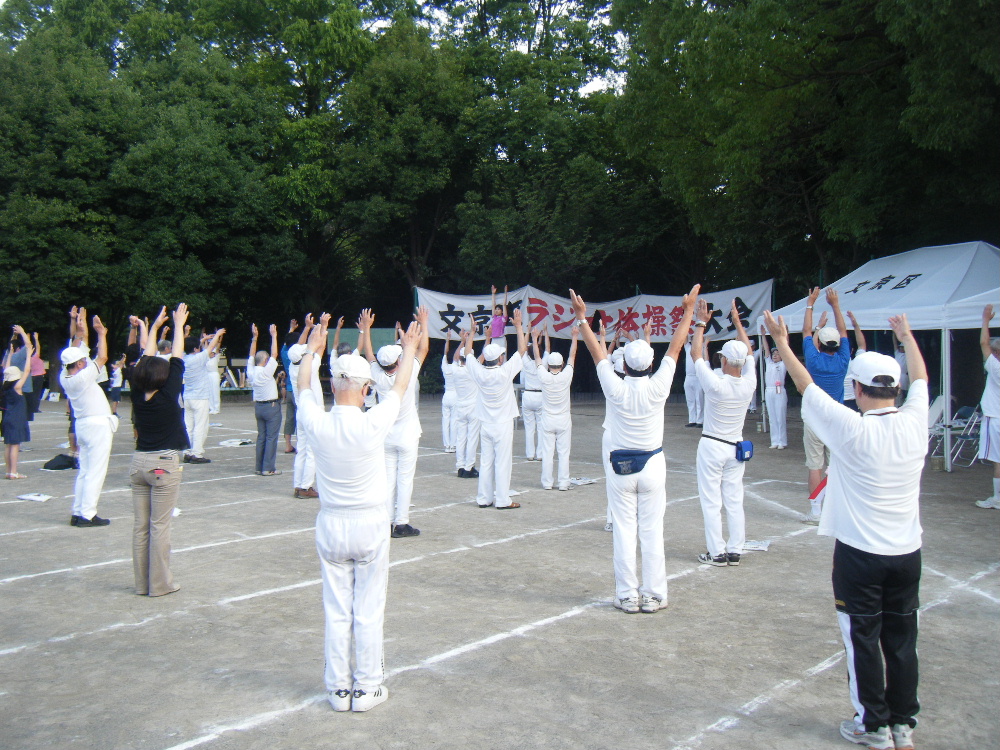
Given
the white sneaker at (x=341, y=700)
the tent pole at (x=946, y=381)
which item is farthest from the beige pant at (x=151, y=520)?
the tent pole at (x=946, y=381)

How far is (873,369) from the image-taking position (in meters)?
4.29

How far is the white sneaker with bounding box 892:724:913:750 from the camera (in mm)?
4168

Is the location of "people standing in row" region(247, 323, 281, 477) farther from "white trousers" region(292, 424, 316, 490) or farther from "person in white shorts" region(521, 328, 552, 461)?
"person in white shorts" region(521, 328, 552, 461)

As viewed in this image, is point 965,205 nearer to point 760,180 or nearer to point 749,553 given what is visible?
point 760,180

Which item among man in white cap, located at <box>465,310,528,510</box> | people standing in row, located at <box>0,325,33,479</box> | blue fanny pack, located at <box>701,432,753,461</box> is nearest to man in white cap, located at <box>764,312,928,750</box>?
blue fanny pack, located at <box>701,432,753,461</box>

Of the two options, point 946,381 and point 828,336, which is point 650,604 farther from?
point 946,381

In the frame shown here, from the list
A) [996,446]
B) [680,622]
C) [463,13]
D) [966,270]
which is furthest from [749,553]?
[463,13]

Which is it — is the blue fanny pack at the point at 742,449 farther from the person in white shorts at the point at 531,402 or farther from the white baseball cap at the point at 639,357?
the person in white shorts at the point at 531,402

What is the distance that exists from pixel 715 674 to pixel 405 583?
115 inches

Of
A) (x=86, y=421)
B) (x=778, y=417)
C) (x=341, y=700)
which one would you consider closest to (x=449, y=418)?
(x=778, y=417)

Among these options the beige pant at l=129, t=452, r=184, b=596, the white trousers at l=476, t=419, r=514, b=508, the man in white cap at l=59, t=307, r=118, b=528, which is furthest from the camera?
the white trousers at l=476, t=419, r=514, b=508

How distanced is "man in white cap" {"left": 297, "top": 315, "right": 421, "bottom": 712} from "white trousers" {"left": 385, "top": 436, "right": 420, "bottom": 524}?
4195 millimetres

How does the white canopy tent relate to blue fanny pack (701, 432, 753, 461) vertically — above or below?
above

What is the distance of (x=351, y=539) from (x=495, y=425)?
590 cm
